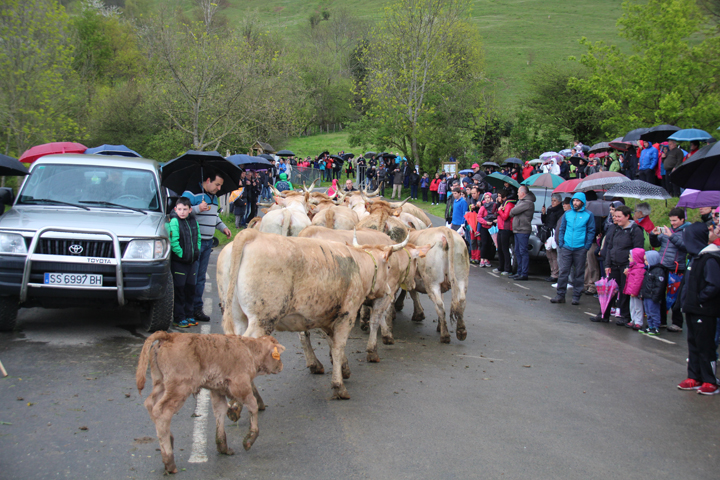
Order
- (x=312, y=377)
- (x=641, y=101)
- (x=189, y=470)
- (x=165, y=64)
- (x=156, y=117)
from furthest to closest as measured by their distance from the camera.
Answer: (x=156, y=117)
(x=641, y=101)
(x=165, y=64)
(x=312, y=377)
(x=189, y=470)

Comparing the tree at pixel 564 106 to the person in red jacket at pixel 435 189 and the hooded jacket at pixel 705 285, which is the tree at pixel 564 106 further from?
the hooded jacket at pixel 705 285

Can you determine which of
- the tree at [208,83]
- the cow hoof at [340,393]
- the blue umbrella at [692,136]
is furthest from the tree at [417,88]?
the cow hoof at [340,393]

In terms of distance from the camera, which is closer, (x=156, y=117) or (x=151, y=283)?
(x=151, y=283)

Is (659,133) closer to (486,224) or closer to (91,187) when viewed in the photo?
(486,224)

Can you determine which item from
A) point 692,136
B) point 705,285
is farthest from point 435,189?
point 705,285

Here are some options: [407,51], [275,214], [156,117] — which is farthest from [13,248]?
[407,51]

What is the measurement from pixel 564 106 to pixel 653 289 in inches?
1386

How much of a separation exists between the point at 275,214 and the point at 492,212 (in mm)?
7395

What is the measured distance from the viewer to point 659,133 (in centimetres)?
1758

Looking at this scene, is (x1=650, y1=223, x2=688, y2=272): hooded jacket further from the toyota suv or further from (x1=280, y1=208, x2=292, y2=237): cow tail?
the toyota suv

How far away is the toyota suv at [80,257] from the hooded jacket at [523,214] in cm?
892

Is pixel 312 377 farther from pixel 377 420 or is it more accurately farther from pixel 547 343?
pixel 547 343

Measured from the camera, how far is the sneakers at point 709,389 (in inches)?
257

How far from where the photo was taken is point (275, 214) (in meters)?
11.0
